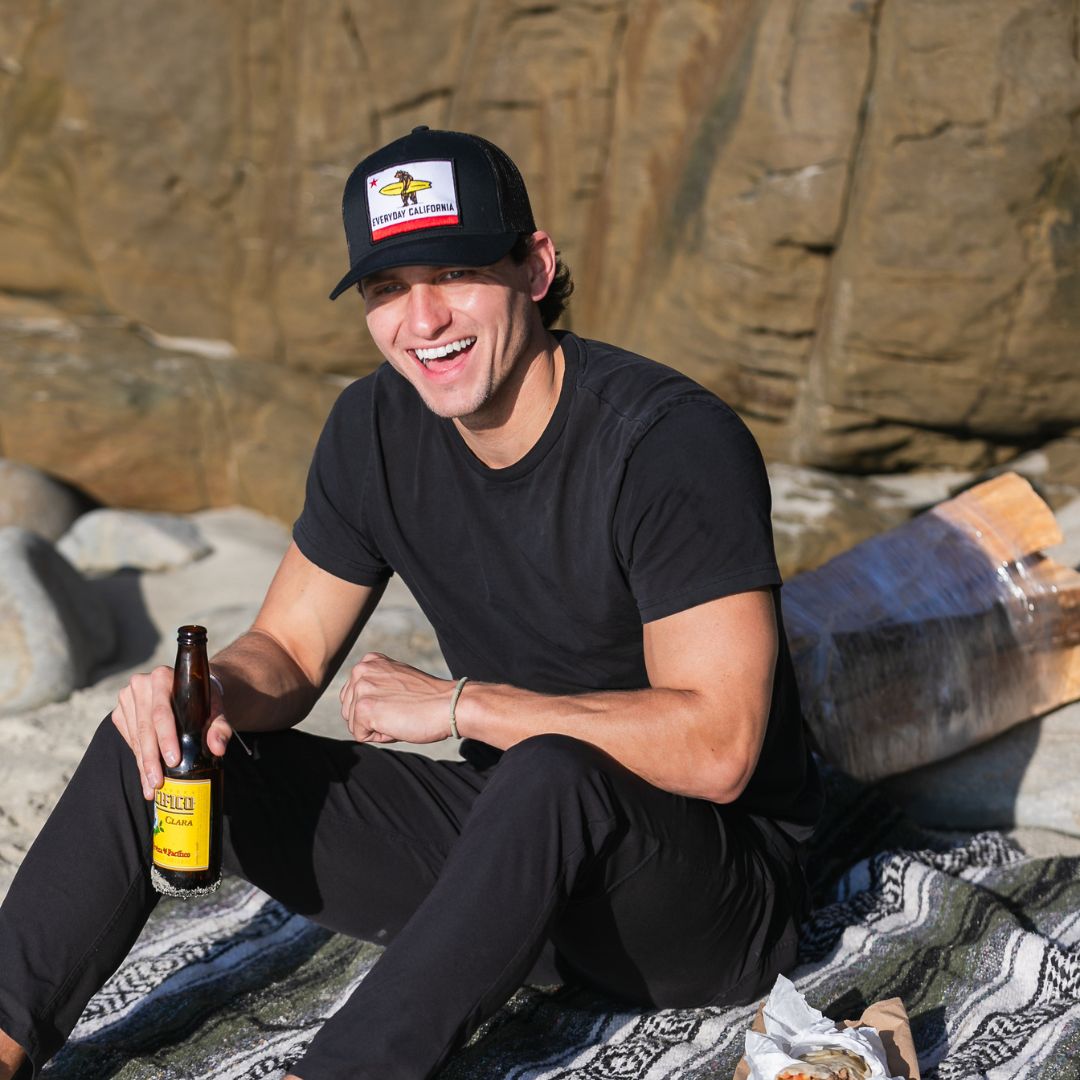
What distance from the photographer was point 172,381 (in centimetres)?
773

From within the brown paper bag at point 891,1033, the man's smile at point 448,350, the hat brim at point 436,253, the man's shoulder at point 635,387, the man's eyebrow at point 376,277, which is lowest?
the brown paper bag at point 891,1033

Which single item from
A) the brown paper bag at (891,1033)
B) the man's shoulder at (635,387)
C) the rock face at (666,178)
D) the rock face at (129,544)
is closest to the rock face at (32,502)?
the rock face at (129,544)

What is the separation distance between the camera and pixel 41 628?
5.28 metres

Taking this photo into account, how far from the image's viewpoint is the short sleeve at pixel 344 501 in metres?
3.08

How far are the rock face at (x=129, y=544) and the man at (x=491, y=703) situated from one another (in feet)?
13.2

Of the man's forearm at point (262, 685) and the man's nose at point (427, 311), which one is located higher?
the man's nose at point (427, 311)

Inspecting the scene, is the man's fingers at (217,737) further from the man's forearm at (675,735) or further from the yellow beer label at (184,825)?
the man's forearm at (675,735)

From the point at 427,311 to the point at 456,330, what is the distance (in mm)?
66

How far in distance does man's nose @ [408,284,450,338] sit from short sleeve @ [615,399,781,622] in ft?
1.49

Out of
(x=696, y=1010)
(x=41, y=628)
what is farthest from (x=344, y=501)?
(x=41, y=628)

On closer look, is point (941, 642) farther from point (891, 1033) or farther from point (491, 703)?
point (491, 703)

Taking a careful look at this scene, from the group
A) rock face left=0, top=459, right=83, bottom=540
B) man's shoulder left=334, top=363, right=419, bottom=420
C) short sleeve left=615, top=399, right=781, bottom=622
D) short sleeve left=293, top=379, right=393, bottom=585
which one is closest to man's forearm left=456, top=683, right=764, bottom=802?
short sleeve left=615, top=399, right=781, bottom=622

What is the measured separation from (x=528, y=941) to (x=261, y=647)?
1021mm

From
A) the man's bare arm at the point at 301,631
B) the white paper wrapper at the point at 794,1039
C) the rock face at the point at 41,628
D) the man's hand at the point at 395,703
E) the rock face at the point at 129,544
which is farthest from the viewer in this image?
the rock face at the point at 129,544
